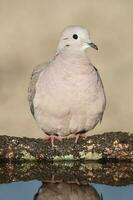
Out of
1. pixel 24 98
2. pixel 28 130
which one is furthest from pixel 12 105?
pixel 28 130

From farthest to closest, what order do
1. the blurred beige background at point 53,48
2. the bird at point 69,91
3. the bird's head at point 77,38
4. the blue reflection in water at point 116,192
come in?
the blurred beige background at point 53,48
the bird's head at point 77,38
the bird at point 69,91
the blue reflection in water at point 116,192

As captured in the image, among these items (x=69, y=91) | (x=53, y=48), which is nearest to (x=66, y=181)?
(x=69, y=91)

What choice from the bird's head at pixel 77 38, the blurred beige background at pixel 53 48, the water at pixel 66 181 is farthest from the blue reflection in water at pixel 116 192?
the blurred beige background at pixel 53 48

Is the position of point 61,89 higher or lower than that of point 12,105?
higher

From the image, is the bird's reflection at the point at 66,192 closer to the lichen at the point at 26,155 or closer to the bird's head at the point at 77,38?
the lichen at the point at 26,155

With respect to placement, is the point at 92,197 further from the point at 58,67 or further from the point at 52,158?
the point at 58,67

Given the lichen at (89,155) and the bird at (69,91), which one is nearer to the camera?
the lichen at (89,155)
